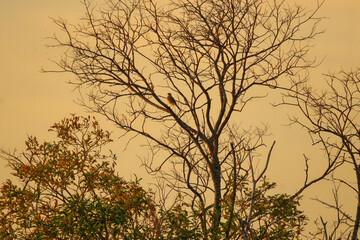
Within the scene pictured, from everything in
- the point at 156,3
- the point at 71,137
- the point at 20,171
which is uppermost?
the point at 156,3

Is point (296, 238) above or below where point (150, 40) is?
below

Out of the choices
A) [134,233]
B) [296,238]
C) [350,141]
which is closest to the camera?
[134,233]

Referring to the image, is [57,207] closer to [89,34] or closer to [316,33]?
[89,34]

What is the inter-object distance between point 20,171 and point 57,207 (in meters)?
1.05

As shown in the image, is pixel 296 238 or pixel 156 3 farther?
pixel 156 3

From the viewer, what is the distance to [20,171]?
479 inches

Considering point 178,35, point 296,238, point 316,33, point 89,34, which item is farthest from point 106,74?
point 296,238

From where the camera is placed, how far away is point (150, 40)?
1328cm

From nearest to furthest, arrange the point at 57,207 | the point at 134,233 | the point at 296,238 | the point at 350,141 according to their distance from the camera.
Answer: the point at 134,233 → the point at 296,238 → the point at 57,207 → the point at 350,141

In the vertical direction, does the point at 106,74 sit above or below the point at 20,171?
above

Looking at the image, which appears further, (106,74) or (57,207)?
(106,74)

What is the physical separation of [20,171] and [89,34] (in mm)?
3115

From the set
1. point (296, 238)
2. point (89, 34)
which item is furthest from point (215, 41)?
point (296, 238)

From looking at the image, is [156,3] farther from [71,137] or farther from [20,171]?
[20,171]
